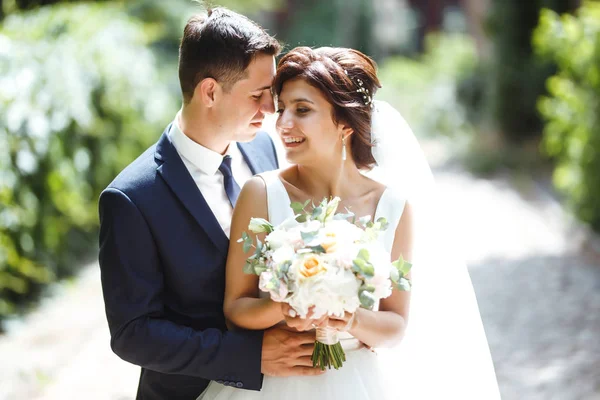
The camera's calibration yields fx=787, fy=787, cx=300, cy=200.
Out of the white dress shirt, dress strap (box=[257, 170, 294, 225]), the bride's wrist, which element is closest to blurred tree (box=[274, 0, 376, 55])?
the white dress shirt

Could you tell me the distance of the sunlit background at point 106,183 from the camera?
6234 mm

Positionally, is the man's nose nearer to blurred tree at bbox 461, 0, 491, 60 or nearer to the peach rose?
the peach rose

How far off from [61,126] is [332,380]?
5.40 meters

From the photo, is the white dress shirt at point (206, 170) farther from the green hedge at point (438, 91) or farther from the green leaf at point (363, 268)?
the green hedge at point (438, 91)

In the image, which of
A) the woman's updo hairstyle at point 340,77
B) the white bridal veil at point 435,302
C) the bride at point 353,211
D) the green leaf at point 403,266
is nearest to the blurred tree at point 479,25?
the white bridal veil at point 435,302

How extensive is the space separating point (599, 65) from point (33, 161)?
5.59 m

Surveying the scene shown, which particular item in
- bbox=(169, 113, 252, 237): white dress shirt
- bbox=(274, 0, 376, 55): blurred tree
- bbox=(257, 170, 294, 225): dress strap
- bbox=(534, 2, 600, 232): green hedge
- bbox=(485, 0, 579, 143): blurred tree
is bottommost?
bbox=(257, 170, 294, 225): dress strap

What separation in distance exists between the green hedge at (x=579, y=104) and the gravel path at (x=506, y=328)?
0.69 metres

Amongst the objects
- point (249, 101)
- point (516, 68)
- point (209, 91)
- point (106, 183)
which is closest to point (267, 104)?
point (249, 101)

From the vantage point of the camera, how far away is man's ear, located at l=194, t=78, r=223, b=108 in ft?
9.88

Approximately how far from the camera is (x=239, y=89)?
3033 millimetres

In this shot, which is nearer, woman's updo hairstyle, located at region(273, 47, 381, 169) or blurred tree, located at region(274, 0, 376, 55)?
woman's updo hairstyle, located at region(273, 47, 381, 169)

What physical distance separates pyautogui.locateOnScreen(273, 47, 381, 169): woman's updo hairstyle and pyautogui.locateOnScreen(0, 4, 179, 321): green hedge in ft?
13.7

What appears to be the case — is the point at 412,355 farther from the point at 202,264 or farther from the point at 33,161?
the point at 33,161
